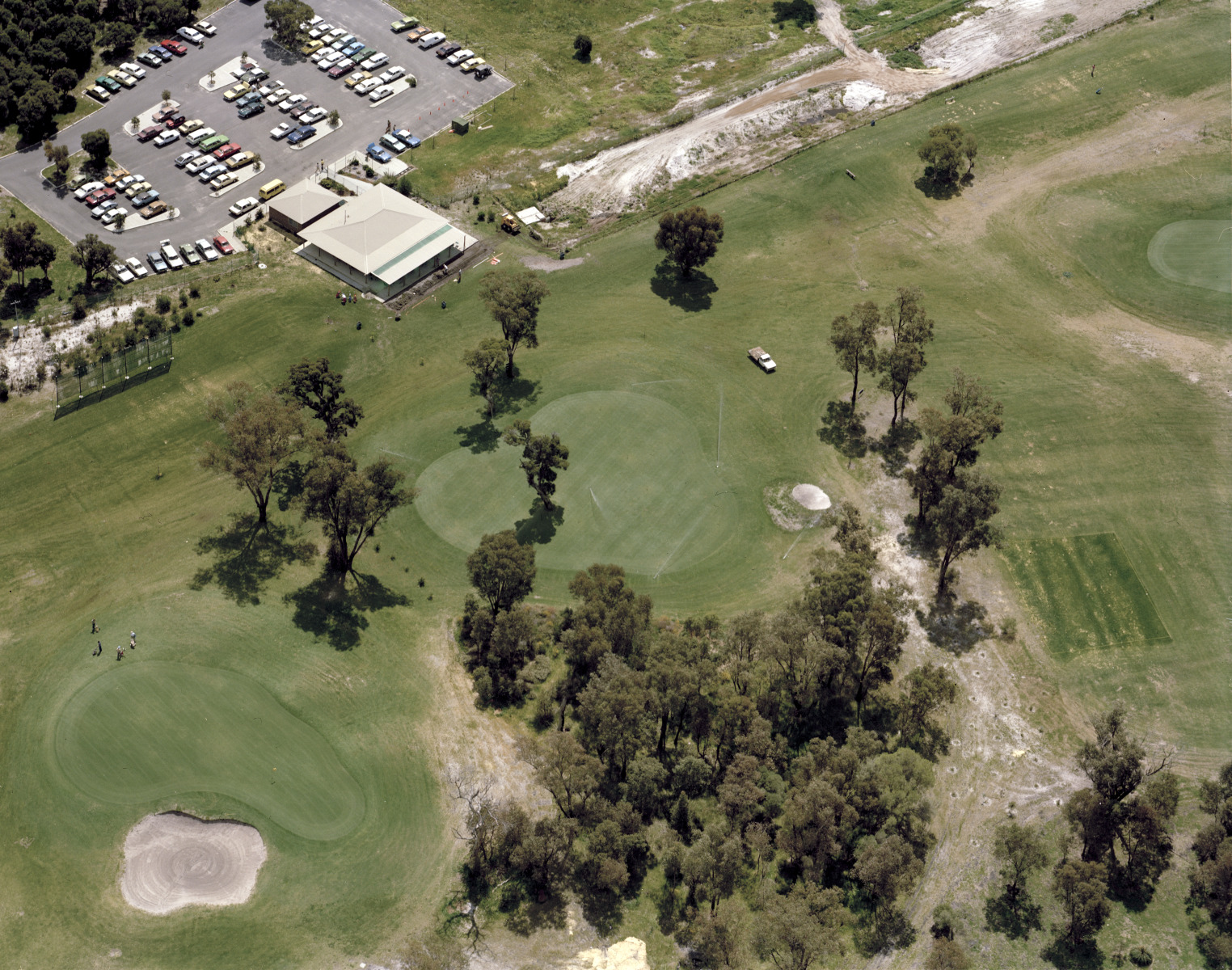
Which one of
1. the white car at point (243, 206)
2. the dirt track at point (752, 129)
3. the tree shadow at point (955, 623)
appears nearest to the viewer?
the tree shadow at point (955, 623)

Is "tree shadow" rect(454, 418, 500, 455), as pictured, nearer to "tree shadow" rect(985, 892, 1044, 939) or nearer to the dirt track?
the dirt track

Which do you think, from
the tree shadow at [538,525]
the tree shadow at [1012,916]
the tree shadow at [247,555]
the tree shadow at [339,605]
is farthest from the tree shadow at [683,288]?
the tree shadow at [1012,916]

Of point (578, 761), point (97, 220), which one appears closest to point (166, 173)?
point (97, 220)

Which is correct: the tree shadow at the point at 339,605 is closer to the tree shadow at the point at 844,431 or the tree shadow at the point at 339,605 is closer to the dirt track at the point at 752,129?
the tree shadow at the point at 844,431

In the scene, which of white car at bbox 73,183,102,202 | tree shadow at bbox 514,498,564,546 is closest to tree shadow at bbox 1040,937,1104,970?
tree shadow at bbox 514,498,564,546

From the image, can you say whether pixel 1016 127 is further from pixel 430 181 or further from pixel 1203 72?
pixel 430 181

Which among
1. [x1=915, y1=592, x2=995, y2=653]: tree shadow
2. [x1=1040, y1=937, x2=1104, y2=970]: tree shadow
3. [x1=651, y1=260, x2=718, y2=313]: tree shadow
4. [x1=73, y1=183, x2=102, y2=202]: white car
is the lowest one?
[x1=1040, y1=937, x2=1104, y2=970]: tree shadow
